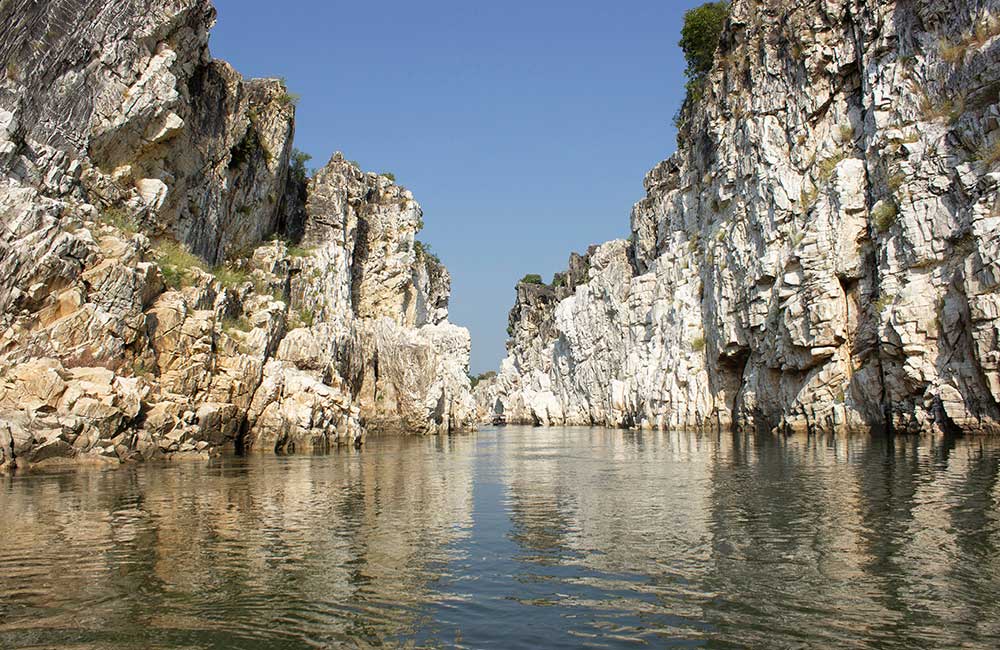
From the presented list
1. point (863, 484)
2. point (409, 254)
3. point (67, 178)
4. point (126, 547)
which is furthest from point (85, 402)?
point (409, 254)

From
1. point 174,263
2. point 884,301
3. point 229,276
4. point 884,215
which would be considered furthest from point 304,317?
point 884,215

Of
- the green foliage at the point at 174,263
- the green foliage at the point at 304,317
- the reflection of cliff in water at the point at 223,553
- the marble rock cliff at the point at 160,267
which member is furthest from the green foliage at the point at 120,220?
the reflection of cliff in water at the point at 223,553

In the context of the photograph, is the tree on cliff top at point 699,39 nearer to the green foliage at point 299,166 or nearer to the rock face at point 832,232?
the rock face at point 832,232

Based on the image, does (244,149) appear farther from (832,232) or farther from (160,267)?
(832,232)

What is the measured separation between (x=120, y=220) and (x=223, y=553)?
1126 inches

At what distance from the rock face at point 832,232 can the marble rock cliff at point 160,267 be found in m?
23.6

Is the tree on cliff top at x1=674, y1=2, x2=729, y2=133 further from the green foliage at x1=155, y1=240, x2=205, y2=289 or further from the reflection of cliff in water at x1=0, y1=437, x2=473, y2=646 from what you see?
the reflection of cliff in water at x1=0, y1=437, x2=473, y2=646

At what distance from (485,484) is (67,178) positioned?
23368mm

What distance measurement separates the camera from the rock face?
37625 mm

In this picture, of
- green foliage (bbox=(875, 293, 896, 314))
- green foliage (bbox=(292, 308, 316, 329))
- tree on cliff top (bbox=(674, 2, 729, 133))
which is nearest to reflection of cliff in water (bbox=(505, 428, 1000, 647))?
green foliage (bbox=(875, 293, 896, 314))

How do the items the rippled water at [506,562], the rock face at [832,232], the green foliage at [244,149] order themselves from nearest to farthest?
the rippled water at [506,562], the rock face at [832,232], the green foliage at [244,149]

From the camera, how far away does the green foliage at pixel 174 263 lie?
124 ft

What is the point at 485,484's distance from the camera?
24484 millimetres

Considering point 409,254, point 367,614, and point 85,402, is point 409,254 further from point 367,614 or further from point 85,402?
point 367,614
